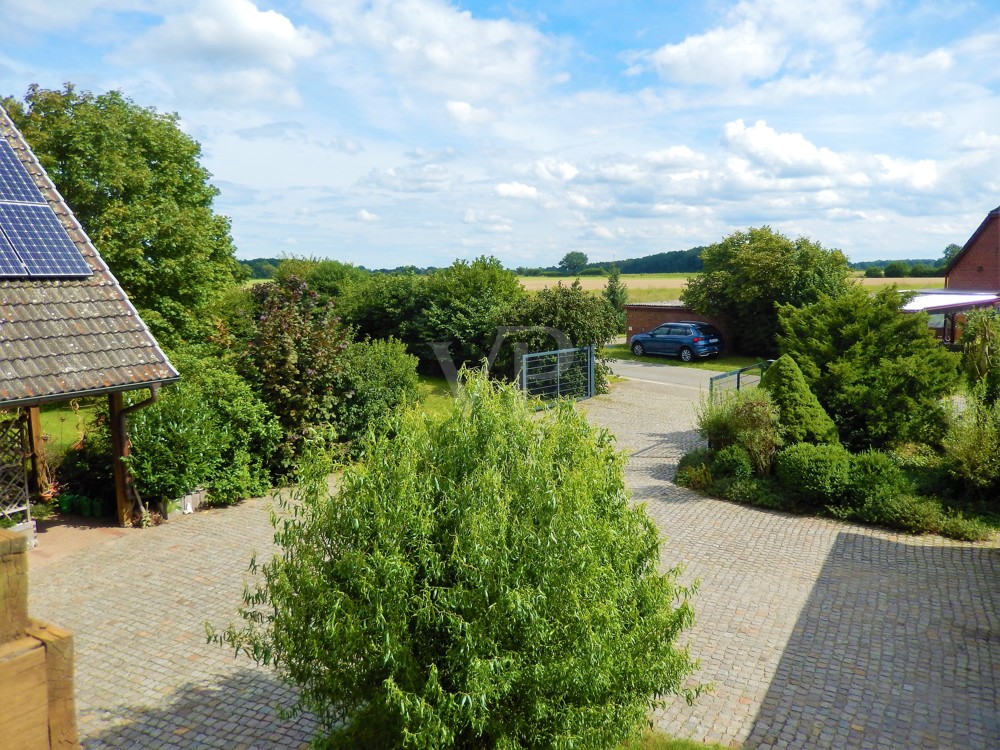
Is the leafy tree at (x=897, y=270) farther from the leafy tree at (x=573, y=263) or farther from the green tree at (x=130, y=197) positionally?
the green tree at (x=130, y=197)

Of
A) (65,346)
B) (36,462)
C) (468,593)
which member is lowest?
(36,462)

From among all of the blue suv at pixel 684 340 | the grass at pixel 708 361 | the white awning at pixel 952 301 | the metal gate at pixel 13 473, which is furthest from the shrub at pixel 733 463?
the white awning at pixel 952 301

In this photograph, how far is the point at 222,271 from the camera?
26.0 meters

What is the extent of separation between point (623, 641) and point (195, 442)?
9.04 m

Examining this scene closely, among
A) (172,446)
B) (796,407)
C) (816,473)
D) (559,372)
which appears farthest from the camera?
(559,372)

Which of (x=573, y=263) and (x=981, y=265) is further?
(x=573, y=263)

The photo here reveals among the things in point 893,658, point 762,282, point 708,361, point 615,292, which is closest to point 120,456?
point 893,658

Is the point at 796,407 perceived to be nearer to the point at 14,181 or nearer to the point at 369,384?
the point at 369,384

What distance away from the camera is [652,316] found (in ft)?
116

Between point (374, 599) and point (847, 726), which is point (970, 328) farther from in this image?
point (374, 599)

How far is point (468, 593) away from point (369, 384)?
11.5 m

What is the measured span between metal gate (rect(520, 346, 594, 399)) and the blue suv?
29.8 feet

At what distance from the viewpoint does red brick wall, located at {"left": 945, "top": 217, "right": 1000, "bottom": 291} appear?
34719 mm

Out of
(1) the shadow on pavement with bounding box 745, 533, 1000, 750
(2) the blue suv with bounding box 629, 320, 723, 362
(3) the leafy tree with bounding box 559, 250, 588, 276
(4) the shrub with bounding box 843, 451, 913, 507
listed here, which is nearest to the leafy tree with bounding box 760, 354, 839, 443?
(4) the shrub with bounding box 843, 451, 913, 507
